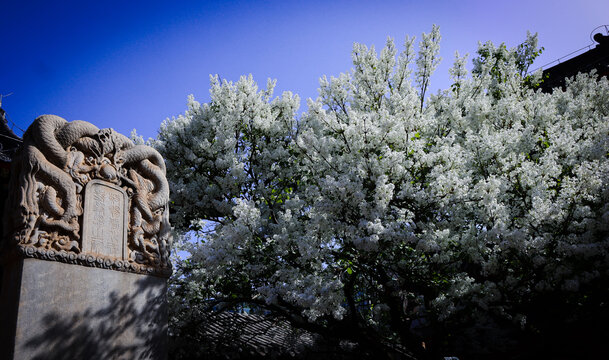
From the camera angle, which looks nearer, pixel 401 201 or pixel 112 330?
Answer: pixel 112 330

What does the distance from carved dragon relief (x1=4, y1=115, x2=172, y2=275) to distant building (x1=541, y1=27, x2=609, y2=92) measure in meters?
19.3

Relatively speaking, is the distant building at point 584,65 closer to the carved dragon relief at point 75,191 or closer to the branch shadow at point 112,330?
the carved dragon relief at point 75,191

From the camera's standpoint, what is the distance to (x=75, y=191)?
5.02m

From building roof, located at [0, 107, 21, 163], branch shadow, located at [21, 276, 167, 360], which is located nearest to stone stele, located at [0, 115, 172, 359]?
branch shadow, located at [21, 276, 167, 360]

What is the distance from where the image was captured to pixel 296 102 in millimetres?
9383

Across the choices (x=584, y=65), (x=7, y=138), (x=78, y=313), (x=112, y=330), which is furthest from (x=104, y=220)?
(x=584, y=65)

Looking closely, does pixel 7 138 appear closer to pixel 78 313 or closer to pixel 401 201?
pixel 78 313

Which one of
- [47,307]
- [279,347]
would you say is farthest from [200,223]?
[279,347]

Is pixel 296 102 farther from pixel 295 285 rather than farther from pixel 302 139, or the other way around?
pixel 295 285

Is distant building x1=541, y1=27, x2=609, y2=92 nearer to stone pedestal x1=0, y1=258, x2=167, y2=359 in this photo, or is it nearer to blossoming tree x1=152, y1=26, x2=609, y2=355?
blossoming tree x1=152, y1=26, x2=609, y2=355

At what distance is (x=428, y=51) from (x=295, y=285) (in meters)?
6.42

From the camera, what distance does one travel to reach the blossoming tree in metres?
5.41

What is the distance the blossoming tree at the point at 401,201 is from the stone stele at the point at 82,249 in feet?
3.82

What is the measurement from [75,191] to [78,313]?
164 centimetres
